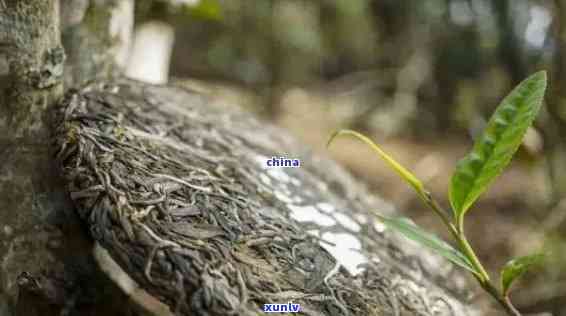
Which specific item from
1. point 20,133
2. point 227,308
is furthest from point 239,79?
point 227,308

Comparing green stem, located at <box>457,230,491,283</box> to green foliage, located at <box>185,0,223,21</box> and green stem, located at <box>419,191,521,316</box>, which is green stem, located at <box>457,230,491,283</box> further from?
green foliage, located at <box>185,0,223,21</box>

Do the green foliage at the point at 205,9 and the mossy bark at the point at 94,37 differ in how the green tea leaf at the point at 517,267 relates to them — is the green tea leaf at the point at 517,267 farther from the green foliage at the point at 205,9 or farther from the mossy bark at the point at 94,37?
the green foliage at the point at 205,9

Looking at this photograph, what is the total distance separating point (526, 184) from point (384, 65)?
1330 mm

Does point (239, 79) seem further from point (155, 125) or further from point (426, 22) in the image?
point (155, 125)

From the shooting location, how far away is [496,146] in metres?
0.82

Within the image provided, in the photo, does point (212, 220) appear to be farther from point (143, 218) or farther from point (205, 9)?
point (205, 9)

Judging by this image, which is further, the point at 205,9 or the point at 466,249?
the point at 205,9

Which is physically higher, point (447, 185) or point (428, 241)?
point (428, 241)

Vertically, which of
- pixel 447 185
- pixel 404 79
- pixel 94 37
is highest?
pixel 94 37

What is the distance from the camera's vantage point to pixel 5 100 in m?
0.94

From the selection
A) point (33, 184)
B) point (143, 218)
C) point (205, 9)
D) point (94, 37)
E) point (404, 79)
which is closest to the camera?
point (143, 218)

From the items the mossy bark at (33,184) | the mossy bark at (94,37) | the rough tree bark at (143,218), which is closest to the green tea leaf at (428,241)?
the rough tree bark at (143,218)

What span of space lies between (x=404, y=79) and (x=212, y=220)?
2.66 metres

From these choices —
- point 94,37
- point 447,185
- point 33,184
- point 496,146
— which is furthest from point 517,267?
point 447,185
